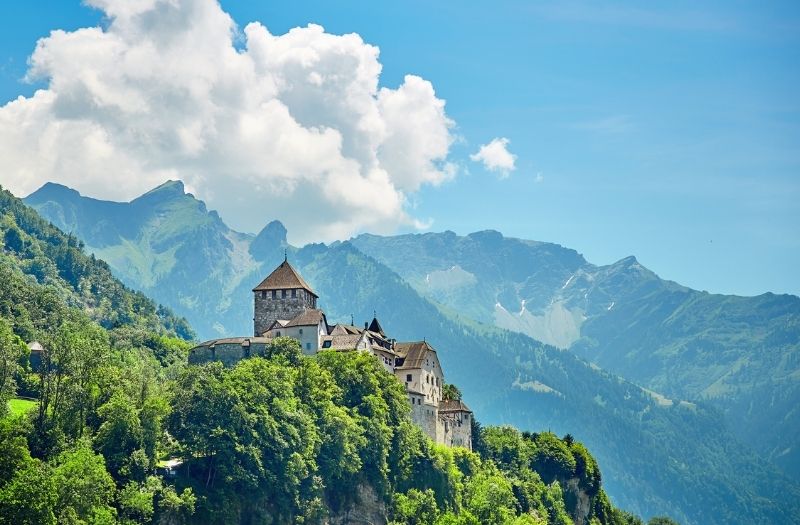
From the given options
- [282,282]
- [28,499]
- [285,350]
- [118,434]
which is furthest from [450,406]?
[28,499]

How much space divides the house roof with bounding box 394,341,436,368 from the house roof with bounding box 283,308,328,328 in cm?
1383

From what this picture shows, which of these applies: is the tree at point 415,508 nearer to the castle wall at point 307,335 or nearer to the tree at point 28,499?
the castle wall at point 307,335

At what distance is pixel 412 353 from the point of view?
474 ft

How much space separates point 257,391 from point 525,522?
4605 centimetres

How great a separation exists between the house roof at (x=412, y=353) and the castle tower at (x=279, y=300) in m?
14.4

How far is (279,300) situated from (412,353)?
770 inches

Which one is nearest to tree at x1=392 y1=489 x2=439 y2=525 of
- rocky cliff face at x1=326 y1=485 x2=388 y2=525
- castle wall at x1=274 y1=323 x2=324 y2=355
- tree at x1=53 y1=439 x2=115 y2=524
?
rocky cliff face at x1=326 y1=485 x2=388 y2=525

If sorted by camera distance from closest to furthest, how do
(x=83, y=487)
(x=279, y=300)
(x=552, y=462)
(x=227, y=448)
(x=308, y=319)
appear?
1. (x=83, y=487)
2. (x=227, y=448)
3. (x=308, y=319)
4. (x=279, y=300)
5. (x=552, y=462)

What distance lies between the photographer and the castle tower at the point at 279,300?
142500mm

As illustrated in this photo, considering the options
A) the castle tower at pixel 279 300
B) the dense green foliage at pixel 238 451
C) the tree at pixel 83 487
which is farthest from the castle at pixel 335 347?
the tree at pixel 83 487

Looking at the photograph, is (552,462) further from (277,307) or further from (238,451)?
(238,451)

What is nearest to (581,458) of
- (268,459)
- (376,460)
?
(376,460)

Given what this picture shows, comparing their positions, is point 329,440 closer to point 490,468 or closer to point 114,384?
point 114,384

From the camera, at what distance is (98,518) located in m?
82.1
